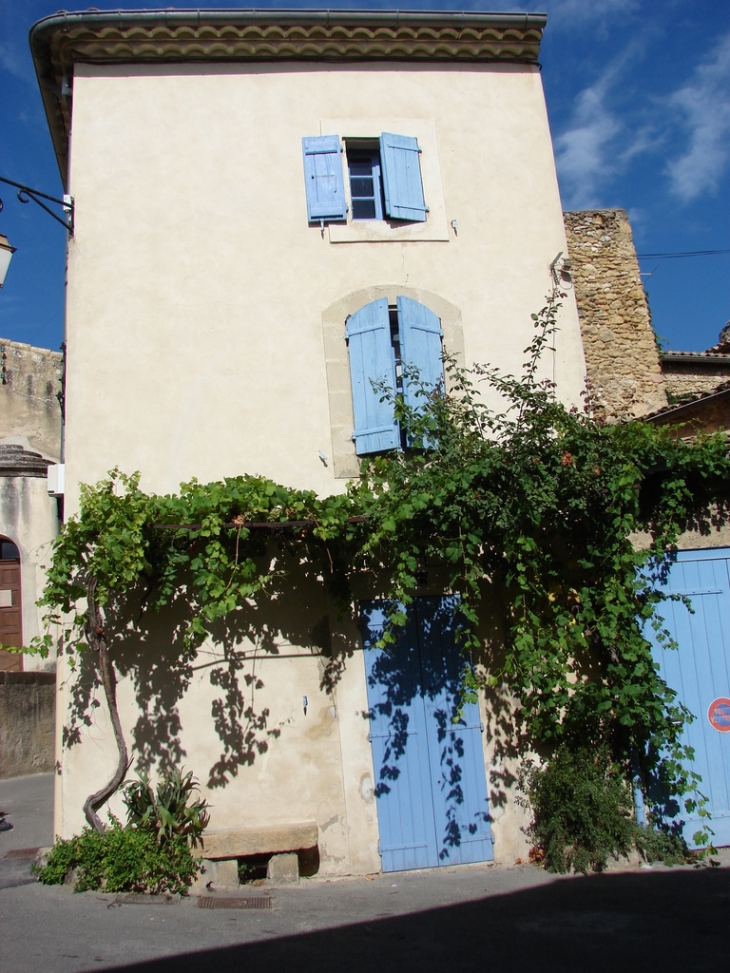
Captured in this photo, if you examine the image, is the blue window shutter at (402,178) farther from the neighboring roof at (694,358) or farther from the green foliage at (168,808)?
the green foliage at (168,808)

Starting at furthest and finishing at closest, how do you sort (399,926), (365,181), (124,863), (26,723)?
(26,723) → (365,181) → (124,863) → (399,926)

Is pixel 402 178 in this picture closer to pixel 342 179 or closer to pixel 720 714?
pixel 342 179

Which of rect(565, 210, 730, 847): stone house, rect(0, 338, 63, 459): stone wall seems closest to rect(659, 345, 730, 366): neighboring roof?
rect(565, 210, 730, 847): stone house

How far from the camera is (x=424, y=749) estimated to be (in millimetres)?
6418

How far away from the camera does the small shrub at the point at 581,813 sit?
598 centimetres

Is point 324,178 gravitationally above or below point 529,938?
above

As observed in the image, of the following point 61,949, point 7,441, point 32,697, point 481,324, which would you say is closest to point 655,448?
point 481,324

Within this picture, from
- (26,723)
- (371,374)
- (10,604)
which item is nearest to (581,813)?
(371,374)

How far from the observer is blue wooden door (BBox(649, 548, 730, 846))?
6.44 metres

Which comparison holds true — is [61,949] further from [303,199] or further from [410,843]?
[303,199]

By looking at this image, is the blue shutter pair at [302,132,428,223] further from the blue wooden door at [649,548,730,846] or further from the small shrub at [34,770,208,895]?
the small shrub at [34,770,208,895]

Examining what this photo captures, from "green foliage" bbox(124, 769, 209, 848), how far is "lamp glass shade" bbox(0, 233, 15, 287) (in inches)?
160

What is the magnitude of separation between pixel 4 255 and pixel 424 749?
5.20 metres

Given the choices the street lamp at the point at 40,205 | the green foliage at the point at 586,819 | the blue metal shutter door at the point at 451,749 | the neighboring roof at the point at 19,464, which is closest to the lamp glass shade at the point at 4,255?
the street lamp at the point at 40,205
